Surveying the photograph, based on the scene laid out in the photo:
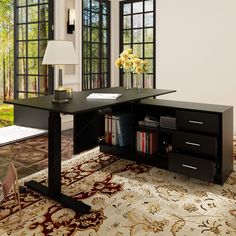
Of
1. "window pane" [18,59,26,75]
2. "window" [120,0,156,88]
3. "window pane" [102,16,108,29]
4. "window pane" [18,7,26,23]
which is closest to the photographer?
"window pane" [18,7,26,23]

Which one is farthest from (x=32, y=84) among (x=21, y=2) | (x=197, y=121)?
(x=197, y=121)

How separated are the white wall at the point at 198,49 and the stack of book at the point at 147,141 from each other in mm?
2165

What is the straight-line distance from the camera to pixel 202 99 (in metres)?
5.12

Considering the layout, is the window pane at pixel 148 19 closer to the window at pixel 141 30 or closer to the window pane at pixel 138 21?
the window at pixel 141 30

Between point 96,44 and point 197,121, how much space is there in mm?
3484

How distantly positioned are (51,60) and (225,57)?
3343mm

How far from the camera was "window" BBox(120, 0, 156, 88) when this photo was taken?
223 inches

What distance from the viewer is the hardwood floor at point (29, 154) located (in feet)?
10.6

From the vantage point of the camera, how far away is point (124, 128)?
348cm

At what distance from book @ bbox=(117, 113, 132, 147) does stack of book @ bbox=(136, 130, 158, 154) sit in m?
0.20

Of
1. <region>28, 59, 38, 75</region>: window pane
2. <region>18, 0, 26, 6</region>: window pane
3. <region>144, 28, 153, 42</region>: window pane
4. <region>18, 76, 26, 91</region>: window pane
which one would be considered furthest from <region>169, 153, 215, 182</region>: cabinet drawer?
<region>18, 0, 26, 6</region>: window pane

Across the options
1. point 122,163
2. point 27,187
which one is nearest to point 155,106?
point 122,163

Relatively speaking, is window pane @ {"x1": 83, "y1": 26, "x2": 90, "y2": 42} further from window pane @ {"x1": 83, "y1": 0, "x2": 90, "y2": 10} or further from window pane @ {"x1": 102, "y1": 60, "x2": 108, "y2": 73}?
window pane @ {"x1": 102, "y1": 60, "x2": 108, "y2": 73}

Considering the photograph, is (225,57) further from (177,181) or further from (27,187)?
(27,187)
